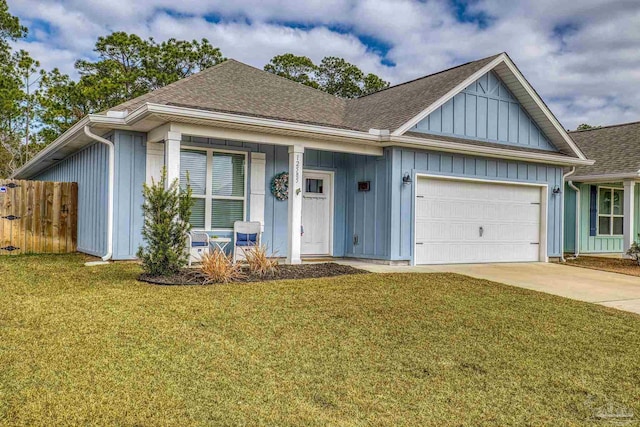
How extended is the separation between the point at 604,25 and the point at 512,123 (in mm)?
5345

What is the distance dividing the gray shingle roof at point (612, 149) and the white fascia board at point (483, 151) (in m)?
1.82

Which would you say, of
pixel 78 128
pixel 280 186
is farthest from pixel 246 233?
pixel 78 128

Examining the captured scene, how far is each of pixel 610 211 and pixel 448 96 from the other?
846cm

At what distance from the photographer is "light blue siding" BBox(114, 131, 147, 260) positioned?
887cm

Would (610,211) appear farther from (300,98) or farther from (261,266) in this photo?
(261,266)

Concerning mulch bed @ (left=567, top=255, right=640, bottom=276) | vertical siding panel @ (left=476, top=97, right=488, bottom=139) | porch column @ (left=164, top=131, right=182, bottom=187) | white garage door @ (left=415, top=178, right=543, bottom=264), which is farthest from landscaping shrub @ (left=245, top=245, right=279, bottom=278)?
mulch bed @ (left=567, top=255, right=640, bottom=276)

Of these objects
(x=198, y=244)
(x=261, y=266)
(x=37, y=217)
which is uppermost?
(x=37, y=217)

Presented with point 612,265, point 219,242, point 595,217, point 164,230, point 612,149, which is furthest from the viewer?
point 595,217

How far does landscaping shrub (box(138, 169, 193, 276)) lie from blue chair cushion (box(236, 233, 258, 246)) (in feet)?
6.54

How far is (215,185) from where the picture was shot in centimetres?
948

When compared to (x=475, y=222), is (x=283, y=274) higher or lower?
lower

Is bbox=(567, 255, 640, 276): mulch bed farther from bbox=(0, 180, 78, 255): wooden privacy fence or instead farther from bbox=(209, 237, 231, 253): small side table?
bbox=(0, 180, 78, 255): wooden privacy fence

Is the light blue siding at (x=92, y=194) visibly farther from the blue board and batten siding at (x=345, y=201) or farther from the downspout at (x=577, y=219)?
the downspout at (x=577, y=219)

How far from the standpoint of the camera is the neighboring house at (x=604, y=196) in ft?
43.4
